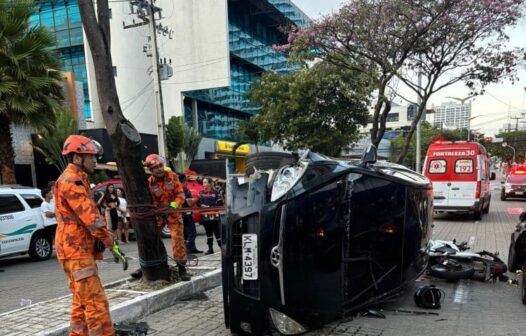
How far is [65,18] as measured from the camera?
30953 mm

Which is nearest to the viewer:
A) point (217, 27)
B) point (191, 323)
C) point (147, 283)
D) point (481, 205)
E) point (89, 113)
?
point (191, 323)

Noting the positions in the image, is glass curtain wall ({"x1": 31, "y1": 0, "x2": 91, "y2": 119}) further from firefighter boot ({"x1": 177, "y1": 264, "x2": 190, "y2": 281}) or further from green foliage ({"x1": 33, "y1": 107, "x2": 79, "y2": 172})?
firefighter boot ({"x1": 177, "y1": 264, "x2": 190, "y2": 281})

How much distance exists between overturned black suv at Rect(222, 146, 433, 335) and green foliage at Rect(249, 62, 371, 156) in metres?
11.6

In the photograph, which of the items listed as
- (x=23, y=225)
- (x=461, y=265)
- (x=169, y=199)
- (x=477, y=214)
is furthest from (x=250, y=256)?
(x=477, y=214)

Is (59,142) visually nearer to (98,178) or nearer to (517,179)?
(98,178)

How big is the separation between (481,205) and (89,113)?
25826 mm

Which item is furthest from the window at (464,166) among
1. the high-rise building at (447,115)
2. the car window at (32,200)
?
the high-rise building at (447,115)

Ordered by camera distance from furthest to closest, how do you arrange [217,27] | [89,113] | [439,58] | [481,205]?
[217,27], [89,113], [481,205], [439,58]

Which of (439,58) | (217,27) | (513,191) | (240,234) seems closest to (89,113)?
(217,27)

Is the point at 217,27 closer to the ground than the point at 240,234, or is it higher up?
higher up

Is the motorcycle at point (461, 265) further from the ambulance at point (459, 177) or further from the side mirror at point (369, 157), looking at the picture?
the ambulance at point (459, 177)

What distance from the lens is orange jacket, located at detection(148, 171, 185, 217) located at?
609 cm

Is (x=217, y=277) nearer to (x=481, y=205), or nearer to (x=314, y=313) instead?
(x=314, y=313)

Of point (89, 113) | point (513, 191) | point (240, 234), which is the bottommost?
point (513, 191)
